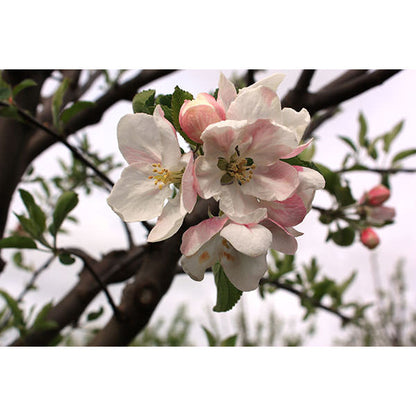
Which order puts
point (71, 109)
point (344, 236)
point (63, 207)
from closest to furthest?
point (63, 207), point (71, 109), point (344, 236)

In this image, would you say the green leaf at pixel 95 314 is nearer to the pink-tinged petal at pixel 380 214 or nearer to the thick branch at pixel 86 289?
the thick branch at pixel 86 289

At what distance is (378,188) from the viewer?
1.17 meters

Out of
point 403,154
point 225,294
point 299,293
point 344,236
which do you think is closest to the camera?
point 225,294

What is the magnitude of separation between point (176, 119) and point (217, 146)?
79 millimetres

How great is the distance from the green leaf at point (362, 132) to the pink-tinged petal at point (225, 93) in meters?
1.14

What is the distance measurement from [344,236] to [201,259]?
76 centimetres

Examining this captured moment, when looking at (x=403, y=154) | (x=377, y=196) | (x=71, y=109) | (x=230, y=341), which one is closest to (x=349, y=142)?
(x=403, y=154)

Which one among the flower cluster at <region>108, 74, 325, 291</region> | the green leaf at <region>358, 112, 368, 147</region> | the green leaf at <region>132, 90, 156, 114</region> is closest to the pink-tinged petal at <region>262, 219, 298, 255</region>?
the flower cluster at <region>108, 74, 325, 291</region>

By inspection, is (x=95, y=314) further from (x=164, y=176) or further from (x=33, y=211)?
(x=164, y=176)

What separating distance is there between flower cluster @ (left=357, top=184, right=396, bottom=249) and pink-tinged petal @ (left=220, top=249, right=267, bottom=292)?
2.56 feet

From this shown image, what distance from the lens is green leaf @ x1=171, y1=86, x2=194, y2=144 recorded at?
0.46m

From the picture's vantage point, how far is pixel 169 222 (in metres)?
0.44

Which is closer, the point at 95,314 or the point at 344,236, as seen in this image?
the point at 344,236

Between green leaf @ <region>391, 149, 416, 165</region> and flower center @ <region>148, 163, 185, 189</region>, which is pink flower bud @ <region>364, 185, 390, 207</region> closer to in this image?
green leaf @ <region>391, 149, 416, 165</region>
